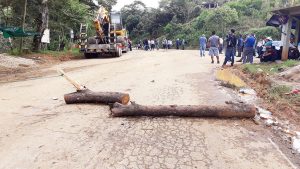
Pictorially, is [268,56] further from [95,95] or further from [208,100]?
[95,95]

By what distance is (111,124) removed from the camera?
5984mm

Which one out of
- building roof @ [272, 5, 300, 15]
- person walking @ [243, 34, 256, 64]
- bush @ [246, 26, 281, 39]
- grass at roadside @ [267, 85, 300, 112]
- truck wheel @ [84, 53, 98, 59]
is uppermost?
building roof @ [272, 5, 300, 15]

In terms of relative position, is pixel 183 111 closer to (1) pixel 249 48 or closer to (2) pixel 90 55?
(1) pixel 249 48

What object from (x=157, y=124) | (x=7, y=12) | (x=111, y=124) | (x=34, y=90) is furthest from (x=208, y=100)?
(x=7, y=12)

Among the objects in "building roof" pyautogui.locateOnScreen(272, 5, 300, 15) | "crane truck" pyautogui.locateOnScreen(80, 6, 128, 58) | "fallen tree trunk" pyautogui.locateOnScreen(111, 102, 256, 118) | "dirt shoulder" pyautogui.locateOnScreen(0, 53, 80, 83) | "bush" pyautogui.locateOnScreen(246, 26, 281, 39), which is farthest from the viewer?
"bush" pyautogui.locateOnScreen(246, 26, 281, 39)

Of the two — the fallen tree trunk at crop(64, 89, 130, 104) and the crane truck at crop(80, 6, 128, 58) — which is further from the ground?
the crane truck at crop(80, 6, 128, 58)

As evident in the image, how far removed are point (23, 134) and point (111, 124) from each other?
1.40m

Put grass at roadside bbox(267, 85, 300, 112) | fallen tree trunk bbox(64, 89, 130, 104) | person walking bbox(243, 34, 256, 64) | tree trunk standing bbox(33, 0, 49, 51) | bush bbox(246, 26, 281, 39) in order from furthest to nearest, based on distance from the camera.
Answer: bush bbox(246, 26, 281, 39)
tree trunk standing bbox(33, 0, 49, 51)
person walking bbox(243, 34, 256, 64)
grass at roadside bbox(267, 85, 300, 112)
fallen tree trunk bbox(64, 89, 130, 104)

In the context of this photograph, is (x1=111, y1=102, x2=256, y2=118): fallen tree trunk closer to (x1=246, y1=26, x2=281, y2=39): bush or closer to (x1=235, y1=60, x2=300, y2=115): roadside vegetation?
(x1=235, y1=60, x2=300, y2=115): roadside vegetation

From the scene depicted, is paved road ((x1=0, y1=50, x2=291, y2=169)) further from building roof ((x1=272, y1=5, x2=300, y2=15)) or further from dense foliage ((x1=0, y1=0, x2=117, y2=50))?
dense foliage ((x1=0, y1=0, x2=117, y2=50))

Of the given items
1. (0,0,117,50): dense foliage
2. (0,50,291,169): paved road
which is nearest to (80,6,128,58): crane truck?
(0,0,117,50): dense foliage

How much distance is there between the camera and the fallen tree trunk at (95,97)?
7.22 metres

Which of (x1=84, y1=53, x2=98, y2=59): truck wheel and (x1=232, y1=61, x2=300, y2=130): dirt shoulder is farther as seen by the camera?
(x1=84, y1=53, x2=98, y2=59): truck wheel

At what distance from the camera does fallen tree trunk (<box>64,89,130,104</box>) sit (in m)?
7.22
